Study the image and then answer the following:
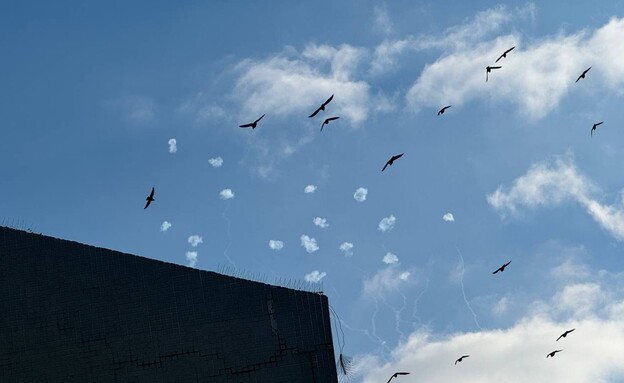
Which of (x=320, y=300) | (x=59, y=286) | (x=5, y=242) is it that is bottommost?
(x=320, y=300)

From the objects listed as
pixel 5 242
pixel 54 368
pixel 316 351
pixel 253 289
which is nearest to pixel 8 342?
pixel 54 368

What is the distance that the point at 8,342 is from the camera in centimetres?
5291

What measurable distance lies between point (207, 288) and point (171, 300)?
2822 mm

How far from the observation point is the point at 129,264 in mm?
54250

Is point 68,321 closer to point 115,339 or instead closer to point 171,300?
point 115,339

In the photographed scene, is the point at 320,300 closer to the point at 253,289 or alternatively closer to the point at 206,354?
the point at 253,289

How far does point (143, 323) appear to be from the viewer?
175ft

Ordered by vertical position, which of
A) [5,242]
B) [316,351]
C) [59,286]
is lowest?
[316,351]

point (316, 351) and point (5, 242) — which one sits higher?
point (5, 242)

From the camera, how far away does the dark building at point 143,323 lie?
5231 cm

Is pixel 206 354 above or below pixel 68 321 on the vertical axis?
below

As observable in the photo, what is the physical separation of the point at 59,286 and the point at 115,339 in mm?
6029

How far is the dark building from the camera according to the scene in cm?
5231

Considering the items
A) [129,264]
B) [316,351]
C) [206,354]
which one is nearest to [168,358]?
[206,354]
